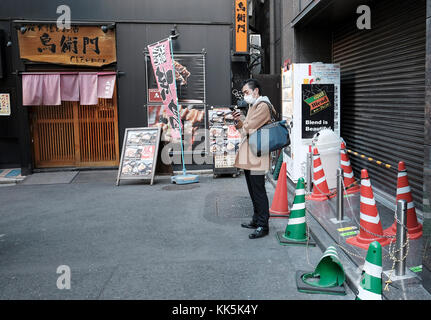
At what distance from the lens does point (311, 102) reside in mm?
8188

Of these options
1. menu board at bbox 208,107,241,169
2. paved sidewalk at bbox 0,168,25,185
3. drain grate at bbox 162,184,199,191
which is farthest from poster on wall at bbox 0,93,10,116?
menu board at bbox 208,107,241,169

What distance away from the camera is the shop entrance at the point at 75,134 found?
11672mm

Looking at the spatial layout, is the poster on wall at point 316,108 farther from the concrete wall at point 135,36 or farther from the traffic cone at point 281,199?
the concrete wall at point 135,36

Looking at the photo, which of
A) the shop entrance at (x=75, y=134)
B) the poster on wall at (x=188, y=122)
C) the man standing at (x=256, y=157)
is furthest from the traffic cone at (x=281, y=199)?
the shop entrance at (x=75, y=134)

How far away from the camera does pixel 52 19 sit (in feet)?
36.4

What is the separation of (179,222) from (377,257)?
381 cm

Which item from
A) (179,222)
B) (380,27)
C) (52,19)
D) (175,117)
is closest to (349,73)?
(380,27)

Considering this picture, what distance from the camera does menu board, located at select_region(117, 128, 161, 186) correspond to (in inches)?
388

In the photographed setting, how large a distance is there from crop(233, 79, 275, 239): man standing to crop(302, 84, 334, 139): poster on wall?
2.71 meters

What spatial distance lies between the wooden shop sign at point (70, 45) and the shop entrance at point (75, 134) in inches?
46.3

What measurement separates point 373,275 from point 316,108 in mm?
5249

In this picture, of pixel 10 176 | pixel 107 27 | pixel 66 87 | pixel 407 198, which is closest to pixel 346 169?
pixel 407 198

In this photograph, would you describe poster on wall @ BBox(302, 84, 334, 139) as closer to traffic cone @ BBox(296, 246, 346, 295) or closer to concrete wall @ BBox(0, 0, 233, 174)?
concrete wall @ BBox(0, 0, 233, 174)

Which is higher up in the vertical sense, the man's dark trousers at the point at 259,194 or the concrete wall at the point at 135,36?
the concrete wall at the point at 135,36
